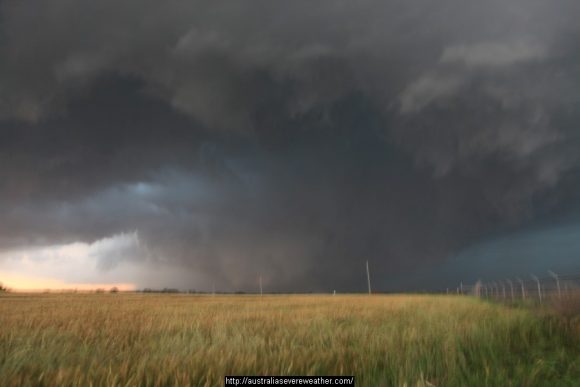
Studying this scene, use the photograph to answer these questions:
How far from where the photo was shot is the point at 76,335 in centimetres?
886

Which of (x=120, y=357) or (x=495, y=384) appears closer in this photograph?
(x=495, y=384)

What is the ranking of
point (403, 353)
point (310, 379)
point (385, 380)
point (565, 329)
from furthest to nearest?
point (565, 329) < point (403, 353) < point (385, 380) < point (310, 379)

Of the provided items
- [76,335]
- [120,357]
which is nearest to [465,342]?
[120,357]

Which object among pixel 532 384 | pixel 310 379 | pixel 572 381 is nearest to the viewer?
pixel 310 379

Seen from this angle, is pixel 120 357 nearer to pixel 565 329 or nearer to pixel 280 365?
pixel 280 365

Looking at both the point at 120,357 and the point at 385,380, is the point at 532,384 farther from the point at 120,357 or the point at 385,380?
the point at 120,357

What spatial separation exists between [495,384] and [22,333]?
8744mm

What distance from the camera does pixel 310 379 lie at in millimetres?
4863

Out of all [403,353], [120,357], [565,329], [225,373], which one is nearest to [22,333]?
[120,357]

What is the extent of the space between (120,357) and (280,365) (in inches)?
92.5

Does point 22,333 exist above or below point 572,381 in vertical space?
above

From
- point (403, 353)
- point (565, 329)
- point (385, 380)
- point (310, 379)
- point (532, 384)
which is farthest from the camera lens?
point (565, 329)

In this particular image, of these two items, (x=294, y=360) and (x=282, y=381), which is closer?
(x=282, y=381)

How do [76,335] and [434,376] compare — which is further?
[76,335]
